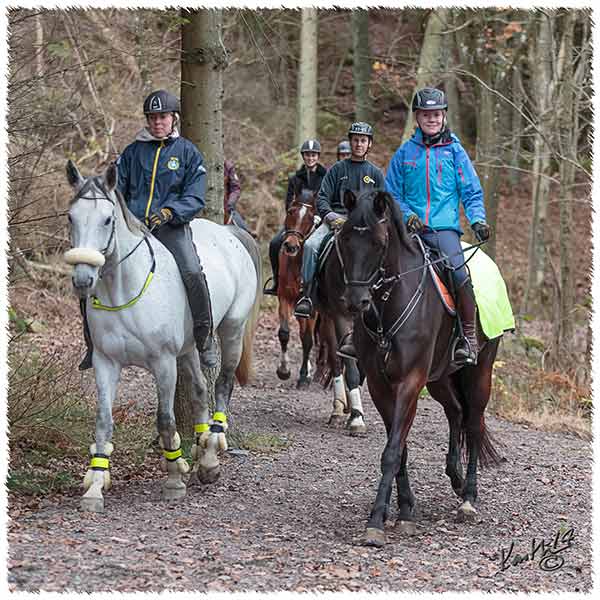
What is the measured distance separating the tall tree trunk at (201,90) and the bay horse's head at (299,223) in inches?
126

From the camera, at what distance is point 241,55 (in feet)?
84.5

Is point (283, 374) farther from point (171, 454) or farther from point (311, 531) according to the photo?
point (311, 531)

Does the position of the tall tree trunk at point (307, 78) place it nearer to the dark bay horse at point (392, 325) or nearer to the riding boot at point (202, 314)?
the riding boot at point (202, 314)

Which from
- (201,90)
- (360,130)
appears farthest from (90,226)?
(360,130)

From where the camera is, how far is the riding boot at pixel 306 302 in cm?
1073

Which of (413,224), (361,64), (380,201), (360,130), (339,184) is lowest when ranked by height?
(413,224)

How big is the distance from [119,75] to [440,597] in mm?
17261

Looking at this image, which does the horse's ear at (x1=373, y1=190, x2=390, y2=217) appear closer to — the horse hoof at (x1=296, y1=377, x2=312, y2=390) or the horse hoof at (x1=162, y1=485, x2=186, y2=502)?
the horse hoof at (x1=162, y1=485, x2=186, y2=502)

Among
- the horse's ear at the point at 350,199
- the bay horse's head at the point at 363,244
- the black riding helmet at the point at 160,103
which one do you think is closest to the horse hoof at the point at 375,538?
the bay horse's head at the point at 363,244

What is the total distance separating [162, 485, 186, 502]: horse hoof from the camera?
7781mm

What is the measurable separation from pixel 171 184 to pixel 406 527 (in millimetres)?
3349

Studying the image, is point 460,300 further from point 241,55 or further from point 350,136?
point 241,55

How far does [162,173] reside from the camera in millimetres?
8070

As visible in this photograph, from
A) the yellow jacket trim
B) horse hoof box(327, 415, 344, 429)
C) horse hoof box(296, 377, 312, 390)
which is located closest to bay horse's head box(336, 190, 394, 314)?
the yellow jacket trim
